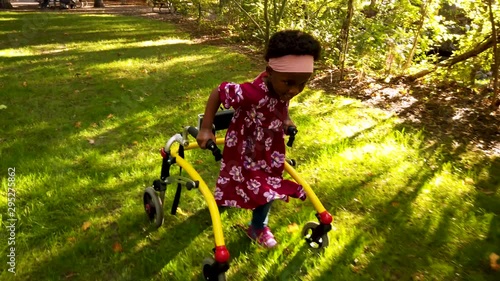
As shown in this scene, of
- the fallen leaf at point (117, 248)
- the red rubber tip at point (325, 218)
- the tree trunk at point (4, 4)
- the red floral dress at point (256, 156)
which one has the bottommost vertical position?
the fallen leaf at point (117, 248)

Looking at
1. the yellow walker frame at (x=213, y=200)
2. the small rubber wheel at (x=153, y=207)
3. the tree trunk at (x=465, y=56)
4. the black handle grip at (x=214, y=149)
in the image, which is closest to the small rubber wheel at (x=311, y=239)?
the yellow walker frame at (x=213, y=200)

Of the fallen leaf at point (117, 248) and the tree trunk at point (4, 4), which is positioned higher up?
the tree trunk at point (4, 4)

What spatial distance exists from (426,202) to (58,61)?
8563 millimetres

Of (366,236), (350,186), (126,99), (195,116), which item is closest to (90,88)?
(126,99)

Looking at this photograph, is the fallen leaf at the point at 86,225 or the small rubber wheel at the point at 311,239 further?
the fallen leaf at the point at 86,225

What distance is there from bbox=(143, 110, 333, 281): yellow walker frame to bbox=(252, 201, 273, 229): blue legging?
327 millimetres

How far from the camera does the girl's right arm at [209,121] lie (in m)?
2.50

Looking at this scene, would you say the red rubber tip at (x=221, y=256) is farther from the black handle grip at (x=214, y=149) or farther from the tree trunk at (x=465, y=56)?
the tree trunk at (x=465, y=56)

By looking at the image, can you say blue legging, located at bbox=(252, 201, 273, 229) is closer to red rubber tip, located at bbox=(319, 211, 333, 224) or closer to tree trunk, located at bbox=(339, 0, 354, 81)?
red rubber tip, located at bbox=(319, 211, 333, 224)

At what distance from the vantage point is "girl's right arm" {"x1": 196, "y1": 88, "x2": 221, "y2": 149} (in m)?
2.50

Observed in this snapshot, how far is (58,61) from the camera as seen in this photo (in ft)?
29.1

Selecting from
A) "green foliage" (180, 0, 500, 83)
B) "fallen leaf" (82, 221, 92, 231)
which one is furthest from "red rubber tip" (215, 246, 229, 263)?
"green foliage" (180, 0, 500, 83)

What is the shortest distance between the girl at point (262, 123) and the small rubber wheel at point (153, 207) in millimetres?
635

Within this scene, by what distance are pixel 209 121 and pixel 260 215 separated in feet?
3.00
